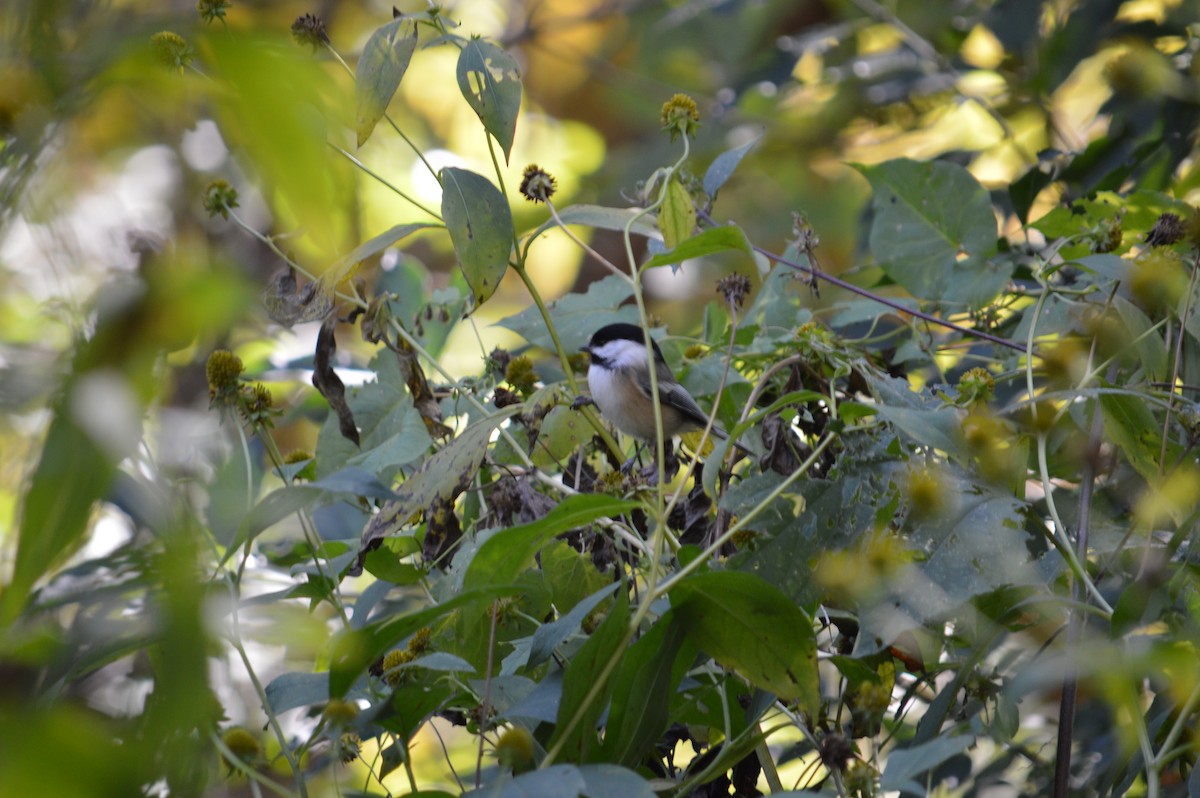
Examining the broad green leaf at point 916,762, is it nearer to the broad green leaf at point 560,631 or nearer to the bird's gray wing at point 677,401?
the broad green leaf at point 560,631

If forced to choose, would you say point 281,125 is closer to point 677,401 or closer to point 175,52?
point 175,52

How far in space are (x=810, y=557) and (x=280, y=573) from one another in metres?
1.00

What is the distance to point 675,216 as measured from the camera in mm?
1316

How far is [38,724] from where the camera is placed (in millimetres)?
410

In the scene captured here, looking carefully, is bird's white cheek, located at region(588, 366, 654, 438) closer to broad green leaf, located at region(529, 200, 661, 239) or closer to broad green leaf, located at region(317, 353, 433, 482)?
broad green leaf, located at region(317, 353, 433, 482)

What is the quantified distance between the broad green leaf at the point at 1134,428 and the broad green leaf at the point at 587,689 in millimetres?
643

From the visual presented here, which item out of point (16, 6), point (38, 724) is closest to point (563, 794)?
point (38, 724)

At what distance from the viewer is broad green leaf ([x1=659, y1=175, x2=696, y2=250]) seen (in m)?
1.31

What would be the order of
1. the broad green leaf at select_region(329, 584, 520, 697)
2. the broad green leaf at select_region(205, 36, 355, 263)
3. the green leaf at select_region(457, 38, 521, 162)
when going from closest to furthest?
the broad green leaf at select_region(205, 36, 355, 263)
the broad green leaf at select_region(329, 584, 520, 697)
the green leaf at select_region(457, 38, 521, 162)

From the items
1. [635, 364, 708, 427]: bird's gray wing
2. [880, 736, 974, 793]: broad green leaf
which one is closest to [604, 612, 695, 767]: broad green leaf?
[880, 736, 974, 793]: broad green leaf

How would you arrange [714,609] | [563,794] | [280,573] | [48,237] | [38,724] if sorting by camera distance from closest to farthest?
[38,724]
[48,237]
[563,794]
[714,609]
[280,573]

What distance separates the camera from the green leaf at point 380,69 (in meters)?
1.15

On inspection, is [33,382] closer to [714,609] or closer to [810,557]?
[714,609]

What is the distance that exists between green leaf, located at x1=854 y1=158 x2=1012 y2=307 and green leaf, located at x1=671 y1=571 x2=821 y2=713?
882mm
